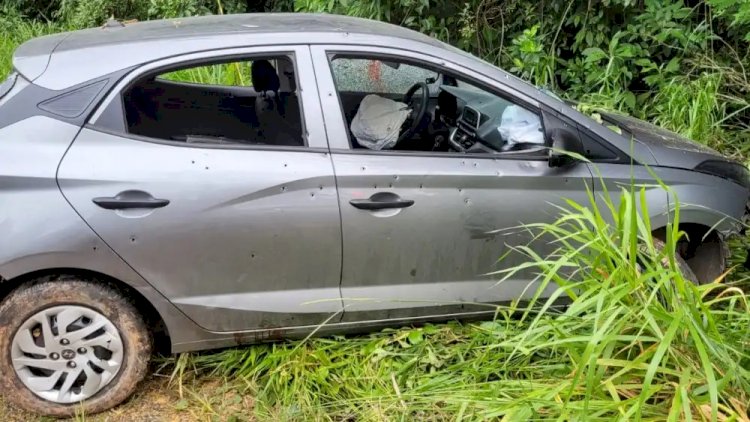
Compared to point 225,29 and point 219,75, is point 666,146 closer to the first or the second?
point 225,29

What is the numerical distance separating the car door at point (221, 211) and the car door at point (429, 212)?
8 cm

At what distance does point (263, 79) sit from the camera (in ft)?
11.4

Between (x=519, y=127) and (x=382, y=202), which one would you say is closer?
(x=382, y=202)

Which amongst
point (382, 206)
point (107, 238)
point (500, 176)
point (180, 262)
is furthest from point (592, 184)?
point (107, 238)

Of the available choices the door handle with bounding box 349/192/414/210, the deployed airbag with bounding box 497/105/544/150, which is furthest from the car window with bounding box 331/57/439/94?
the door handle with bounding box 349/192/414/210

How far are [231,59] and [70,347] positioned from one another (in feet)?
4.53

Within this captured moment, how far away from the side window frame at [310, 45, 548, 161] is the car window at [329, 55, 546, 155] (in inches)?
0.8

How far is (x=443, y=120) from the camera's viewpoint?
359 cm

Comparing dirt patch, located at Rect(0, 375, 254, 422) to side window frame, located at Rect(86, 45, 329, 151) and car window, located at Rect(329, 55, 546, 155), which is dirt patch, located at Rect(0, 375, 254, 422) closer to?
side window frame, located at Rect(86, 45, 329, 151)

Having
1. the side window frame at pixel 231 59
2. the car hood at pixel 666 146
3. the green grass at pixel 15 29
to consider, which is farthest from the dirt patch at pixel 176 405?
the green grass at pixel 15 29

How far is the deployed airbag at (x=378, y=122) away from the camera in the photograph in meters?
3.24

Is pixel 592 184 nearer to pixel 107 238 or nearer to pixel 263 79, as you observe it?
pixel 263 79

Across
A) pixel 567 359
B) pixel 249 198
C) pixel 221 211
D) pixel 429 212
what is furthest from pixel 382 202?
pixel 567 359

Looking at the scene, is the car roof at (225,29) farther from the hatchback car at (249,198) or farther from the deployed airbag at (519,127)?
the deployed airbag at (519,127)
